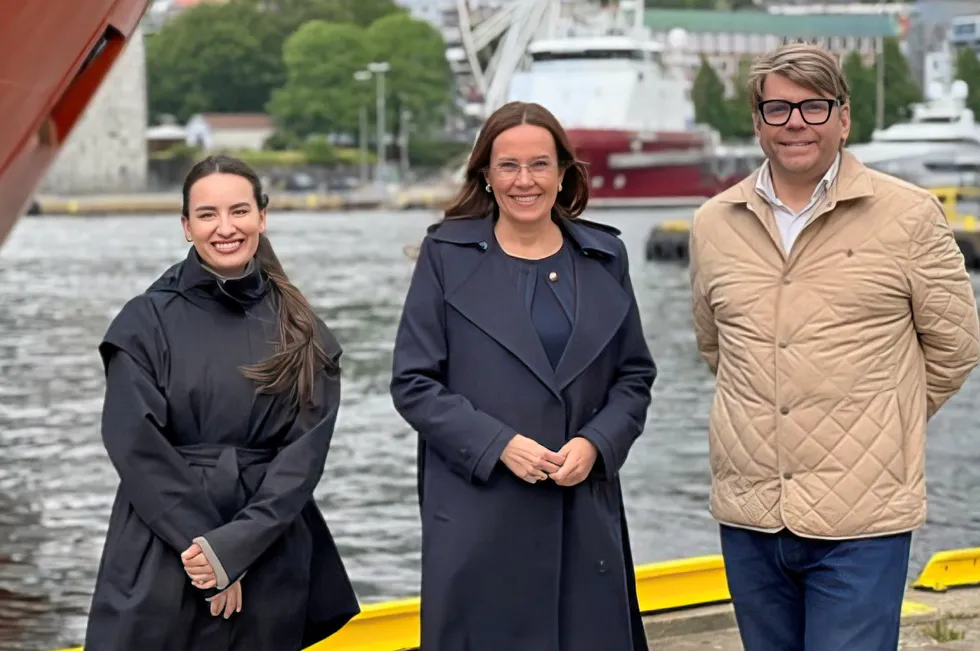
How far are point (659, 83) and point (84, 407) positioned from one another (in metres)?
59.1

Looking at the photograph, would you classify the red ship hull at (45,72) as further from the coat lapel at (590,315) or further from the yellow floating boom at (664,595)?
the yellow floating boom at (664,595)

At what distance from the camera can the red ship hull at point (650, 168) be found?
209ft

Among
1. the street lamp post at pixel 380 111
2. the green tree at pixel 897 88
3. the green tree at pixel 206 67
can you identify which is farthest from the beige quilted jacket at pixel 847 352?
the green tree at pixel 206 67

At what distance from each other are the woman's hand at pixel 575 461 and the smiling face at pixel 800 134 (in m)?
0.61

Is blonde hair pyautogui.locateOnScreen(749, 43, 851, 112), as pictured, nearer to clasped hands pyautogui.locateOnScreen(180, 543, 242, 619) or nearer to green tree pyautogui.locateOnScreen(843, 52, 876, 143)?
clasped hands pyautogui.locateOnScreen(180, 543, 242, 619)

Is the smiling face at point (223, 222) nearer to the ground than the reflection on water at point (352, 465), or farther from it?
farther from it

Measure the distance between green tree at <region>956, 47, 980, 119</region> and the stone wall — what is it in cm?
3799

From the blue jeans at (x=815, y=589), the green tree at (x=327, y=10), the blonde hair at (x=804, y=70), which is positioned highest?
the green tree at (x=327, y=10)

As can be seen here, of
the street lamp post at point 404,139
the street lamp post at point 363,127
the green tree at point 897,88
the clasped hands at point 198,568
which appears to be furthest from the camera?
the street lamp post at point 404,139

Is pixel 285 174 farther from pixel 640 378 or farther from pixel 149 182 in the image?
pixel 640 378

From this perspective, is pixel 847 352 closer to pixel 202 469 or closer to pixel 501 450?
pixel 501 450

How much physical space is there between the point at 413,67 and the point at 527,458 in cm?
9086

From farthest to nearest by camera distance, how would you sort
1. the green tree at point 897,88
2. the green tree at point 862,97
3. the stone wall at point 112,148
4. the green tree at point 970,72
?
the green tree at point 897,88
the stone wall at point 112,148
the green tree at point 862,97
the green tree at point 970,72

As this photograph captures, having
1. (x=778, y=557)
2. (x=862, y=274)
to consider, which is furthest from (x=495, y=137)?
(x=778, y=557)
